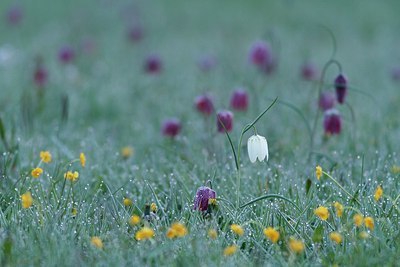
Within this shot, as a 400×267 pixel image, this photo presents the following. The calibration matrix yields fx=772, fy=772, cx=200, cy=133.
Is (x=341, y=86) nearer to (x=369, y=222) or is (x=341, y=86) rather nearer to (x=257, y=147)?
(x=257, y=147)

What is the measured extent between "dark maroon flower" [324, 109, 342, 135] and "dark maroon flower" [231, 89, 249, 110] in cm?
60

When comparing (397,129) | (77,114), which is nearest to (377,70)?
(397,129)

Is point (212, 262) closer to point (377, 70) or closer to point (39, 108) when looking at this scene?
point (39, 108)

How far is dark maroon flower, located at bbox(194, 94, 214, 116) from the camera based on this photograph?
3615 millimetres

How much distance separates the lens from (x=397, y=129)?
3695 mm

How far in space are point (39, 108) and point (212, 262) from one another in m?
2.29

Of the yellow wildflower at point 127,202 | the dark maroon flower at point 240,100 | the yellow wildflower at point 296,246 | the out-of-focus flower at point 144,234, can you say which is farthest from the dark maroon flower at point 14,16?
the yellow wildflower at point 296,246

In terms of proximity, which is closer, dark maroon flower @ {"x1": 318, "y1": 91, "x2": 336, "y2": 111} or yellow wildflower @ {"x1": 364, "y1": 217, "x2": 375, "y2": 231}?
yellow wildflower @ {"x1": 364, "y1": 217, "x2": 375, "y2": 231}

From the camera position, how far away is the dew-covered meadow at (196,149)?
2.23m

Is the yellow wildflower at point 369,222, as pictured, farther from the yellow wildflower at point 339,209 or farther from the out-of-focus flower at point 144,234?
the out-of-focus flower at point 144,234

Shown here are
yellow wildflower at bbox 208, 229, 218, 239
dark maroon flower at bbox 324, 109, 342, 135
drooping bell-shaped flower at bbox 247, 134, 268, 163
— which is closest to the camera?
yellow wildflower at bbox 208, 229, 218, 239

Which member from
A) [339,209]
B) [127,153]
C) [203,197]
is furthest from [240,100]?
[339,209]

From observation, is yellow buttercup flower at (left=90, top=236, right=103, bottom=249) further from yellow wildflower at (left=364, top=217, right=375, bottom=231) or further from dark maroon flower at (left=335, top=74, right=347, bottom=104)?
dark maroon flower at (left=335, top=74, right=347, bottom=104)

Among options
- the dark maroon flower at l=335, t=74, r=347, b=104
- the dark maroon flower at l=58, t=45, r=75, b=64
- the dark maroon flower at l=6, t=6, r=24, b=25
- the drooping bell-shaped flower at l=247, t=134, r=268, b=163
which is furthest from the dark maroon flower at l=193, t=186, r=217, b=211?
the dark maroon flower at l=6, t=6, r=24, b=25
